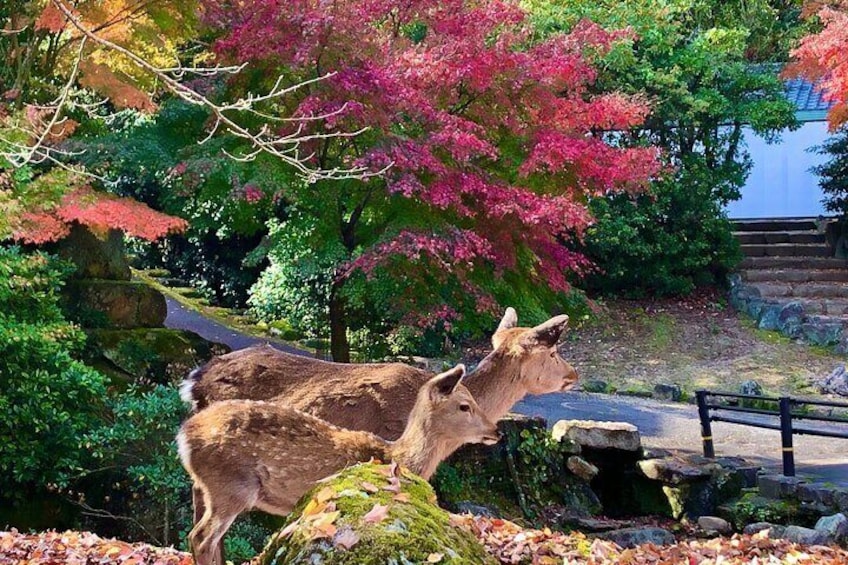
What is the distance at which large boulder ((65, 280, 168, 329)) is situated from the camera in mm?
11711

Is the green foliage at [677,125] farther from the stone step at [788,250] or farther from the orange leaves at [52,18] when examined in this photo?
the orange leaves at [52,18]

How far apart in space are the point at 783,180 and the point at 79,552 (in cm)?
2069

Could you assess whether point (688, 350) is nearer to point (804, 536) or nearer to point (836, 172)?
point (836, 172)

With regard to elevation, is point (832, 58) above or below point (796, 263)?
above

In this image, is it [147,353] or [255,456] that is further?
[147,353]

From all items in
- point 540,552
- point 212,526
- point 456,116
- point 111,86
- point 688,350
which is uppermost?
point 111,86

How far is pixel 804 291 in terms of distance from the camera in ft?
65.7

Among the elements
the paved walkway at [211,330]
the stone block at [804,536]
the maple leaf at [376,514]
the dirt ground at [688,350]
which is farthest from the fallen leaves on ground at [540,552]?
the dirt ground at [688,350]

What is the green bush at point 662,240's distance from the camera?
19.4 m

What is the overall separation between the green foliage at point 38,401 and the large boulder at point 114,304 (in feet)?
8.42

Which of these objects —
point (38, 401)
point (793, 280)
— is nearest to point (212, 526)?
point (38, 401)

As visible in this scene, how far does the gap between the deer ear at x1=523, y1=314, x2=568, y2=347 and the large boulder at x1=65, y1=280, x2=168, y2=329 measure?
711 cm

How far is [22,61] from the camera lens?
1169 centimetres

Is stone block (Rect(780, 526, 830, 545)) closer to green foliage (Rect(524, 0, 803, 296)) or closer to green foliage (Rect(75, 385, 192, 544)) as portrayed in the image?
green foliage (Rect(75, 385, 192, 544))
